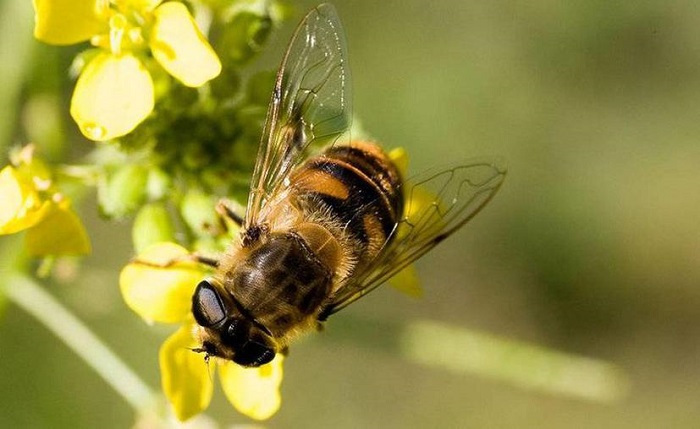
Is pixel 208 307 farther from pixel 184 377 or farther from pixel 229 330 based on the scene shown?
pixel 184 377

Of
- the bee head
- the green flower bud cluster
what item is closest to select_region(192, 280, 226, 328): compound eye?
the bee head

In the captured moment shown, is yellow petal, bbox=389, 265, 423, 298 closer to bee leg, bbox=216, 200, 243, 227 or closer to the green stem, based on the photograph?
bee leg, bbox=216, 200, 243, 227

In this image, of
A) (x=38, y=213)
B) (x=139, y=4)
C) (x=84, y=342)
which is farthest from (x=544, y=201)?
(x=38, y=213)

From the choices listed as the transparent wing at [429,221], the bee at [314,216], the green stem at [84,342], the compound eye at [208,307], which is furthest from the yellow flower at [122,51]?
the green stem at [84,342]

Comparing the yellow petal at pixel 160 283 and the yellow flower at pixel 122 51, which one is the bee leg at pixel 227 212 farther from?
the yellow flower at pixel 122 51

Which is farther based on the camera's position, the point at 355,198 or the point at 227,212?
the point at 227,212

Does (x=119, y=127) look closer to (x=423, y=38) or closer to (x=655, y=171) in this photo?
(x=423, y=38)

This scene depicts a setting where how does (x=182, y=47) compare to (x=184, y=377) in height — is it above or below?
above
